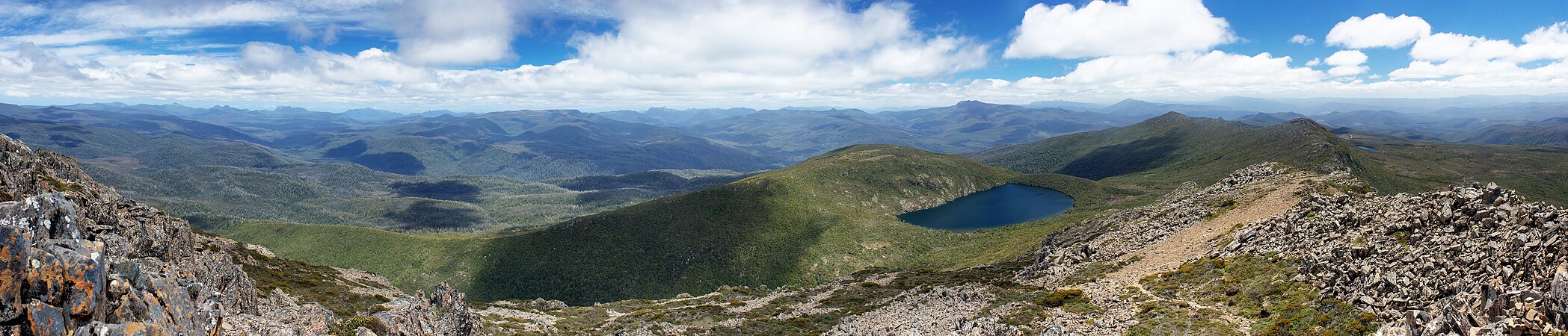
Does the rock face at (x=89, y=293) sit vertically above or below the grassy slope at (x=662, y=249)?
above

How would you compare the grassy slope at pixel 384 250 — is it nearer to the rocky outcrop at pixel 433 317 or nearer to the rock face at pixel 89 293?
the rocky outcrop at pixel 433 317

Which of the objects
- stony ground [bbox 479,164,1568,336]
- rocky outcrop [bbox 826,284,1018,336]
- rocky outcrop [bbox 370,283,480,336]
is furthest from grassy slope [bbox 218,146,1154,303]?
rocky outcrop [bbox 370,283,480,336]

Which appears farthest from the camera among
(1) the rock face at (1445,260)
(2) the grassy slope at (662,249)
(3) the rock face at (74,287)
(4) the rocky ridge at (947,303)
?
(2) the grassy slope at (662,249)

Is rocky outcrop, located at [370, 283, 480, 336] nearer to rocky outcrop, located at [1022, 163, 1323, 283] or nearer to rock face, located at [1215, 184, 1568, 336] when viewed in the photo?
rock face, located at [1215, 184, 1568, 336]

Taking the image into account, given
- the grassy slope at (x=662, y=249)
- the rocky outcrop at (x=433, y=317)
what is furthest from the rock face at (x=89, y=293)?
the grassy slope at (x=662, y=249)

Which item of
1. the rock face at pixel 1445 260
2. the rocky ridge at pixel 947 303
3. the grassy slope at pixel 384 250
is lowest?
the grassy slope at pixel 384 250

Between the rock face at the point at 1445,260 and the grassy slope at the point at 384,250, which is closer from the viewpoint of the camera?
the rock face at the point at 1445,260

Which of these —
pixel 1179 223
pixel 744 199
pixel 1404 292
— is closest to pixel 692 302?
pixel 1179 223
